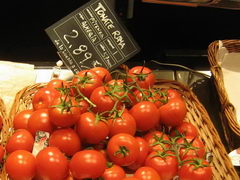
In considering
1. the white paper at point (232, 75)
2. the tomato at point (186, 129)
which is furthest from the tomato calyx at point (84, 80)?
the white paper at point (232, 75)

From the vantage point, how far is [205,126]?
1169 mm

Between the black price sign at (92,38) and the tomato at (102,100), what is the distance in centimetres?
26

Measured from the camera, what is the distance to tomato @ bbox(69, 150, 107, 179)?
0.85m

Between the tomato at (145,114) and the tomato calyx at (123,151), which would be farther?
the tomato at (145,114)

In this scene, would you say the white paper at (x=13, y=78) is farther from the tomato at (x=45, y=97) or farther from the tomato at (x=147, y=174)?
the tomato at (x=147, y=174)

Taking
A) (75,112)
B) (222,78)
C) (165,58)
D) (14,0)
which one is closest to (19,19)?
(14,0)

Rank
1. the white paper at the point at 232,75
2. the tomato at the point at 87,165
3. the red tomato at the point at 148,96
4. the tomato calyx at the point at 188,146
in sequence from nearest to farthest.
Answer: the tomato at the point at 87,165 → the tomato calyx at the point at 188,146 → the red tomato at the point at 148,96 → the white paper at the point at 232,75

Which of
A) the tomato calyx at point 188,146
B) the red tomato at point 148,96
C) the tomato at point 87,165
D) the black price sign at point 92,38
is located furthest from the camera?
the black price sign at point 92,38

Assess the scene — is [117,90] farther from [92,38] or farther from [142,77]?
[92,38]

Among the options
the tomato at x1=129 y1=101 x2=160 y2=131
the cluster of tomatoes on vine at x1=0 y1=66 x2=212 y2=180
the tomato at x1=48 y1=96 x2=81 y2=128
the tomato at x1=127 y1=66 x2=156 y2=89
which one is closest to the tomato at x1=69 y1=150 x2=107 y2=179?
the cluster of tomatoes on vine at x1=0 y1=66 x2=212 y2=180

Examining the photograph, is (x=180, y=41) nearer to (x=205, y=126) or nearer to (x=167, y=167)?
(x=205, y=126)

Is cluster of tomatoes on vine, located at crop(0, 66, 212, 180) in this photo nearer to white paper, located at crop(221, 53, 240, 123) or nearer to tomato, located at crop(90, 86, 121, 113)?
tomato, located at crop(90, 86, 121, 113)

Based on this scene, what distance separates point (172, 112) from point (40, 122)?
1.33 ft

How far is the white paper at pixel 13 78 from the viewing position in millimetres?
1256
